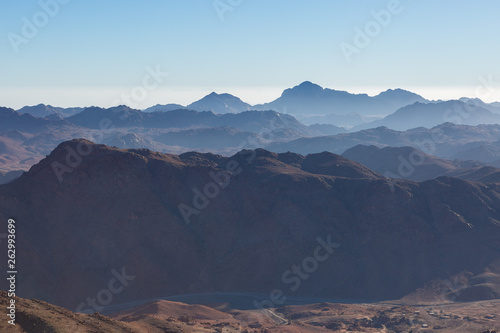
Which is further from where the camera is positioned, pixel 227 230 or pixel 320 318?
pixel 227 230

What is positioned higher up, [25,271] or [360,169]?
[360,169]

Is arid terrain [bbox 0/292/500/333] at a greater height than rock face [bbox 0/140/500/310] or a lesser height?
lesser

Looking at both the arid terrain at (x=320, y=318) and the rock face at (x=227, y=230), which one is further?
the rock face at (x=227, y=230)

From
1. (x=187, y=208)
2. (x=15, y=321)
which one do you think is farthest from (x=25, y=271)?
(x=15, y=321)

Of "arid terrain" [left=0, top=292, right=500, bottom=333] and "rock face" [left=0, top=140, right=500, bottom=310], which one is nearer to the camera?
"arid terrain" [left=0, top=292, right=500, bottom=333]

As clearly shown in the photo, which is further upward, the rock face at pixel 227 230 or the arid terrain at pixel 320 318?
the rock face at pixel 227 230

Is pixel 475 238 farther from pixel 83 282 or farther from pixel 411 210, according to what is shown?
pixel 83 282

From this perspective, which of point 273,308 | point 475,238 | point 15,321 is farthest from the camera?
point 475,238

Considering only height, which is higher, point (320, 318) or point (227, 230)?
point (227, 230)
